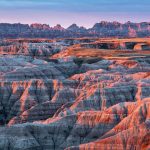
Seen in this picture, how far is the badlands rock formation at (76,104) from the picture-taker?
182ft

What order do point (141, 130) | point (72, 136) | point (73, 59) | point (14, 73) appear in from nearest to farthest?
1. point (141, 130)
2. point (72, 136)
3. point (14, 73)
4. point (73, 59)

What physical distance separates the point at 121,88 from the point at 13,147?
30.0 meters

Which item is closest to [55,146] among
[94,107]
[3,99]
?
[94,107]

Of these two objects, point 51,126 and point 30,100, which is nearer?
point 51,126

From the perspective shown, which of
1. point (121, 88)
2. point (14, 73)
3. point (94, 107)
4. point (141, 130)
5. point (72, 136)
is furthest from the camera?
point (14, 73)

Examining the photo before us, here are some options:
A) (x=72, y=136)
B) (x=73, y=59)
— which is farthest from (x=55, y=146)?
(x=73, y=59)

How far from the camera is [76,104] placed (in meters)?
75.7

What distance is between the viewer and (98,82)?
93438 mm

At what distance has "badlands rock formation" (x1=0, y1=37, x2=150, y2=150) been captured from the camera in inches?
2189

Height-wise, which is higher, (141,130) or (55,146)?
(141,130)

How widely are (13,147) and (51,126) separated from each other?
4.97 meters

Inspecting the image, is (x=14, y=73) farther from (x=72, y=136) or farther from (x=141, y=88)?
(x=72, y=136)

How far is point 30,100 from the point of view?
9181cm

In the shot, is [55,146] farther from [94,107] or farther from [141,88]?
[141,88]
